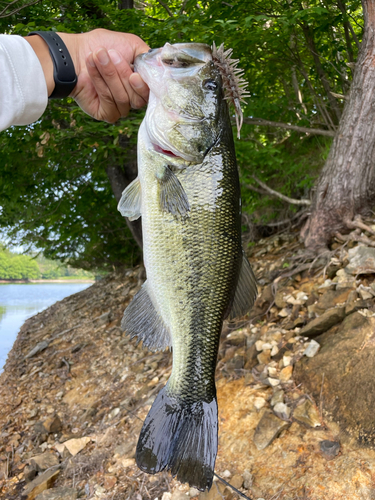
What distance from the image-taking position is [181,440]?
168cm

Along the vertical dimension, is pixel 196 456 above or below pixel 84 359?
above

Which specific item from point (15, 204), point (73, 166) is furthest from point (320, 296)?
point (15, 204)

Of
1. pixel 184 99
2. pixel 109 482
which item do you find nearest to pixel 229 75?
pixel 184 99

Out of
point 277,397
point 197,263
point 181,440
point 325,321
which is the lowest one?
point 277,397

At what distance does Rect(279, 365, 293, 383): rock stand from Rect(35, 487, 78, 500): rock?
2.26 m

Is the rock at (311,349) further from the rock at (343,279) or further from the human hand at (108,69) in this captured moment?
the human hand at (108,69)

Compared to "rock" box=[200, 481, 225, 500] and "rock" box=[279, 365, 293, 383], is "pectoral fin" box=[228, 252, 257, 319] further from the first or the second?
"rock" box=[279, 365, 293, 383]

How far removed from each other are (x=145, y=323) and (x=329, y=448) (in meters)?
2.11

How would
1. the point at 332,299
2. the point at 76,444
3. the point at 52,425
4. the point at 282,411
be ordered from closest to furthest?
the point at 282,411
the point at 332,299
the point at 76,444
the point at 52,425

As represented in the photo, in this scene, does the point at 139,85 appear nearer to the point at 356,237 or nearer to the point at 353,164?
the point at 356,237

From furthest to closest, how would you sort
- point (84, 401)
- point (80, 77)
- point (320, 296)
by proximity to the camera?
point (84, 401), point (320, 296), point (80, 77)

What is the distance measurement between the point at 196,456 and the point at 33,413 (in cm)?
508

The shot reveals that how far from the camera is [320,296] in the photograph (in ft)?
14.5

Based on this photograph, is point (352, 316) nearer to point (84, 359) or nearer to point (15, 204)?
point (84, 359)
